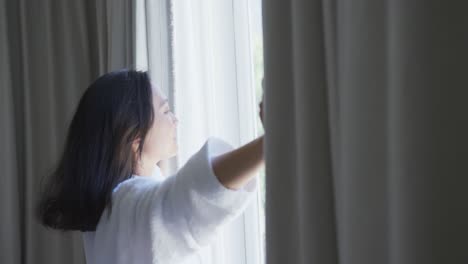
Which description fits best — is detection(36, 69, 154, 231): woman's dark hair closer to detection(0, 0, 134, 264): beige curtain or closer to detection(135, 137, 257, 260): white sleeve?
detection(135, 137, 257, 260): white sleeve

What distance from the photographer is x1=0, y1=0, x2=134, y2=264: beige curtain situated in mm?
2023

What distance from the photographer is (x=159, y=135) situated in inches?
51.5

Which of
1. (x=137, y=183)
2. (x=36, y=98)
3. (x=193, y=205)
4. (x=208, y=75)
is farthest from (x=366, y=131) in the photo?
(x=36, y=98)

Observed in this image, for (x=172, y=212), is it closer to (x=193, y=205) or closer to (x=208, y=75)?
(x=193, y=205)

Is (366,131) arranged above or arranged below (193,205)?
above

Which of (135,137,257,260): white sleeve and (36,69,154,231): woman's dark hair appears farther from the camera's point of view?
(36,69,154,231): woman's dark hair

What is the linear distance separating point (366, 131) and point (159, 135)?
2.11ft

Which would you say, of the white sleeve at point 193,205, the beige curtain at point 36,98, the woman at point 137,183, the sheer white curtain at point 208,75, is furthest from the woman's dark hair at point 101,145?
the beige curtain at point 36,98

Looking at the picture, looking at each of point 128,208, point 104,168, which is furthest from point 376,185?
point 104,168

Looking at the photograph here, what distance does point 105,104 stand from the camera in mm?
1244

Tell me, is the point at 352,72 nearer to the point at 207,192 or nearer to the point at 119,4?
the point at 207,192

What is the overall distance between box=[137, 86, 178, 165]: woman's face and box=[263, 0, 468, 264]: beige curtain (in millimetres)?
453

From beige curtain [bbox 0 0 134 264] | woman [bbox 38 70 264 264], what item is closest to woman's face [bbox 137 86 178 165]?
woman [bbox 38 70 264 264]

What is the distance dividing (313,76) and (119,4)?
3.44 feet
